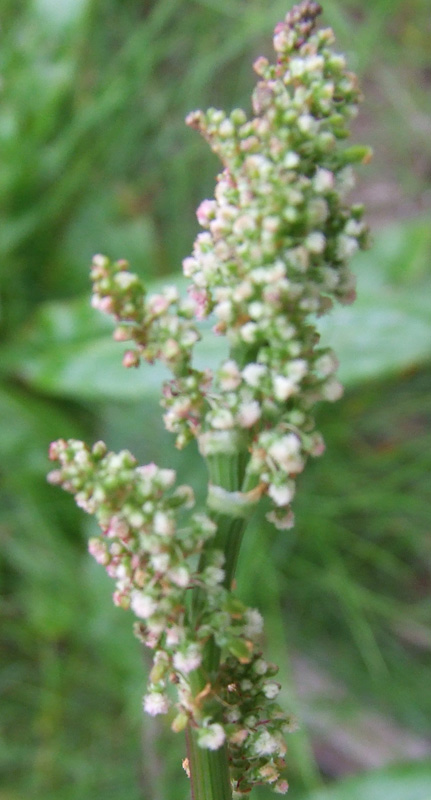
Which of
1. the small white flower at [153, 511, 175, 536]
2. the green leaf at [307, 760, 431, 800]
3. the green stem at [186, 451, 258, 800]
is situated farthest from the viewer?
the green leaf at [307, 760, 431, 800]

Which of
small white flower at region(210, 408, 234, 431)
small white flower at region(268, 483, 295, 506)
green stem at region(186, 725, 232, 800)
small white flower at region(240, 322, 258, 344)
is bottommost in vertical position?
green stem at region(186, 725, 232, 800)

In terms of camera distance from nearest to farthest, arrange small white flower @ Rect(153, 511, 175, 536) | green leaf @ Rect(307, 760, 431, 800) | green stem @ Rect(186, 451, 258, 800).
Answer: small white flower @ Rect(153, 511, 175, 536)
green stem @ Rect(186, 451, 258, 800)
green leaf @ Rect(307, 760, 431, 800)

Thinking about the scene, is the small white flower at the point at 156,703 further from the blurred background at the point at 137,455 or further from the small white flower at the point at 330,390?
the blurred background at the point at 137,455

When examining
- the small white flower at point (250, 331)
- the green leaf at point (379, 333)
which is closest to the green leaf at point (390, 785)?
the green leaf at point (379, 333)

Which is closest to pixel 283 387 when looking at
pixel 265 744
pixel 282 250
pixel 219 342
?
pixel 282 250

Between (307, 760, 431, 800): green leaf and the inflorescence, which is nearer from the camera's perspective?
the inflorescence

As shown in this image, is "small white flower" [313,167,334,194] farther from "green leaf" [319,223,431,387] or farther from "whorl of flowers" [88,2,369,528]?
"green leaf" [319,223,431,387]

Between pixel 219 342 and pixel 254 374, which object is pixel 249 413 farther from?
pixel 219 342

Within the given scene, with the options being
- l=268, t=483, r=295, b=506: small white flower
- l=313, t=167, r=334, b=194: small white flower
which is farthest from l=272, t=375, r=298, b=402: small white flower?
l=313, t=167, r=334, b=194: small white flower

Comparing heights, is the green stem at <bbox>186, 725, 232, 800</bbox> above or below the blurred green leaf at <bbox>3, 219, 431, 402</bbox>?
below
